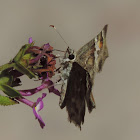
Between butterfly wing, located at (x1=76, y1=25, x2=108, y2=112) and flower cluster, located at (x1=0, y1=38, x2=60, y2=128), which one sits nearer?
flower cluster, located at (x1=0, y1=38, x2=60, y2=128)

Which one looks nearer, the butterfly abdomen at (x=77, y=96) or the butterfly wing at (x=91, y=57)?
the butterfly wing at (x=91, y=57)

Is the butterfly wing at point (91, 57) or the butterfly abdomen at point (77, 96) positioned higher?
the butterfly wing at point (91, 57)

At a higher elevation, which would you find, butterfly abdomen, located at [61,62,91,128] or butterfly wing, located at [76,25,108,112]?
butterfly wing, located at [76,25,108,112]

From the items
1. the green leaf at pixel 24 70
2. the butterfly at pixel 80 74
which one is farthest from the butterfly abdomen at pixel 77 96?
the green leaf at pixel 24 70

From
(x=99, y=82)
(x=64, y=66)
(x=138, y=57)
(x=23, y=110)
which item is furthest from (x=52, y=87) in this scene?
(x=138, y=57)

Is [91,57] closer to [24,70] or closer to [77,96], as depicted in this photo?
[77,96]

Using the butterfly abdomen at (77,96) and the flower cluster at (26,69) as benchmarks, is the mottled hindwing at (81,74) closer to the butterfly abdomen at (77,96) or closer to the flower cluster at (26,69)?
the butterfly abdomen at (77,96)

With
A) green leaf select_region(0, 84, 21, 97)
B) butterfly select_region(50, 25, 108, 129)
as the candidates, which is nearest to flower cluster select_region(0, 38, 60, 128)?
green leaf select_region(0, 84, 21, 97)

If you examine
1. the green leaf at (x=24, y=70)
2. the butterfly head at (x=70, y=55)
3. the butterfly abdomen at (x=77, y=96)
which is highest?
the butterfly head at (x=70, y=55)

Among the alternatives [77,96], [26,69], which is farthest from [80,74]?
[26,69]

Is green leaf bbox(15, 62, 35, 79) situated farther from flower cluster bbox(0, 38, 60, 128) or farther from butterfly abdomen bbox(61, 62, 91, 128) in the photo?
butterfly abdomen bbox(61, 62, 91, 128)
